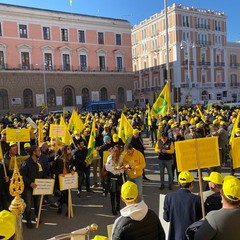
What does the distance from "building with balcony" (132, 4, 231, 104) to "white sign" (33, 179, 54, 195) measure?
51.6 meters

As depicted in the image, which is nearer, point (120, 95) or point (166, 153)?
point (166, 153)

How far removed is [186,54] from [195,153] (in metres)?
56.8

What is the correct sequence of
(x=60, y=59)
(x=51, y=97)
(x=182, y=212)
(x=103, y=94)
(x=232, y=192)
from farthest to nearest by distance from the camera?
1. (x=103, y=94)
2. (x=60, y=59)
3. (x=51, y=97)
4. (x=182, y=212)
5. (x=232, y=192)

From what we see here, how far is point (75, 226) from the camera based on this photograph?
6.67 meters

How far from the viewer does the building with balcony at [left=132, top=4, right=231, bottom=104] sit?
57844 mm

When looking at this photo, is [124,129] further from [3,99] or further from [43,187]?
[3,99]

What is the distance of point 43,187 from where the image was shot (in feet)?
21.9

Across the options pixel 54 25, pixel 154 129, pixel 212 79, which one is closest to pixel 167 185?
pixel 154 129

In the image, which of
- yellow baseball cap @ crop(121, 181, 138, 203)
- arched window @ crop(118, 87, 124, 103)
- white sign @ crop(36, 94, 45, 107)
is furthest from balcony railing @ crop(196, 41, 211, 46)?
yellow baseball cap @ crop(121, 181, 138, 203)

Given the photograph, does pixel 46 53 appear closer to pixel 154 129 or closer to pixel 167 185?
pixel 154 129

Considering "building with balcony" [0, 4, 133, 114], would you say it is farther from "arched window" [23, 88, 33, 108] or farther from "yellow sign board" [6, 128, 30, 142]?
"yellow sign board" [6, 128, 30, 142]

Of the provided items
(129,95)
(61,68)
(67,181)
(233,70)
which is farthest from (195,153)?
(233,70)

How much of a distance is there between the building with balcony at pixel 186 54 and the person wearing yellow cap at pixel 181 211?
53.5 metres

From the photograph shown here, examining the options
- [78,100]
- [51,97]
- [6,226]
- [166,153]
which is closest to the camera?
[6,226]
